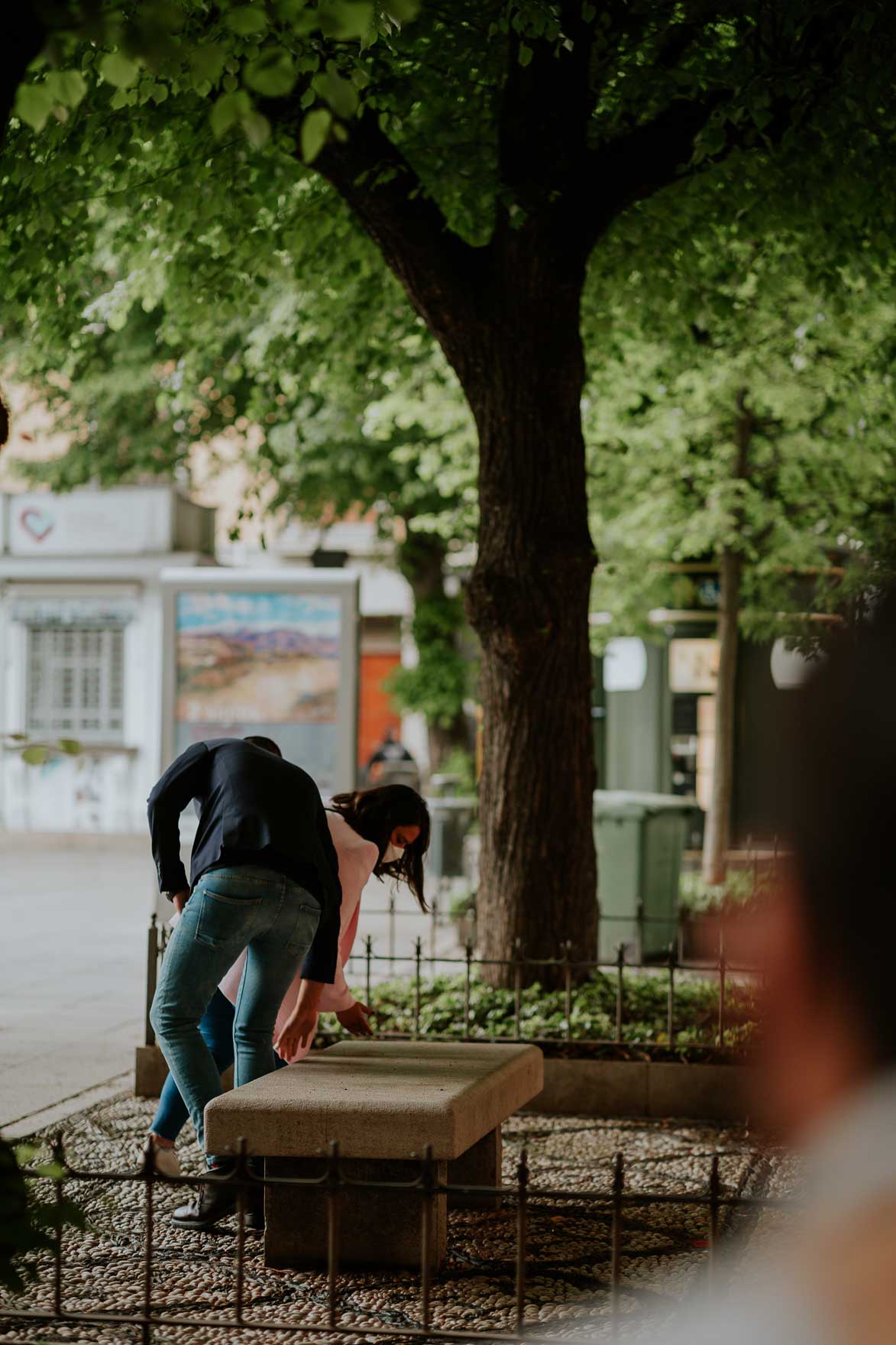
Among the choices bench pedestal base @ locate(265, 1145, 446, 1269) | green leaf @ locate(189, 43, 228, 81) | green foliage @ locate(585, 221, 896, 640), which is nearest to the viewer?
green leaf @ locate(189, 43, 228, 81)

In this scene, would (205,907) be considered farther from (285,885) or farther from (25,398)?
(25,398)

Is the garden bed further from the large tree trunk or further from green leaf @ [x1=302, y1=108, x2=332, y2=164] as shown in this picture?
green leaf @ [x1=302, y1=108, x2=332, y2=164]

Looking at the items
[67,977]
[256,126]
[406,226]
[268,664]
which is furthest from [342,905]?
[67,977]

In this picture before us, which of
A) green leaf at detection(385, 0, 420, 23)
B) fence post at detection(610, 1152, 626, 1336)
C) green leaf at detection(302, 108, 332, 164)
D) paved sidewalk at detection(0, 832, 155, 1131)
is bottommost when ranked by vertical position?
paved sidewalk at detection(0, 832, 155, 1131)

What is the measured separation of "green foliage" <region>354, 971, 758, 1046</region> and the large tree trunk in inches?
8.9

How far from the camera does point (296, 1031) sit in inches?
216

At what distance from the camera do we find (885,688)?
2318 millimetres

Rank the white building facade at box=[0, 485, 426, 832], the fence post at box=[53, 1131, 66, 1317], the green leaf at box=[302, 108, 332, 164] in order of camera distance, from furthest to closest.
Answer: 1. the white building facade at box=[0, 485, 426, 832]
2. the fence post at box=[53, 1131, 66, 1317]
3. the green leaf at box=[302, 108, 332, 164]

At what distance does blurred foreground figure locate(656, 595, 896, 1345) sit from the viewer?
222 centimetres

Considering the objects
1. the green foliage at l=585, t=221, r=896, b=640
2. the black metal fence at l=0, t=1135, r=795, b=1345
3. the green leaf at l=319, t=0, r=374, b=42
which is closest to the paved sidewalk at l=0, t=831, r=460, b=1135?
the black metal fence at l=0, t=1135, r=795, b=1345

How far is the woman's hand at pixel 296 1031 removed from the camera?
5465 millimetres

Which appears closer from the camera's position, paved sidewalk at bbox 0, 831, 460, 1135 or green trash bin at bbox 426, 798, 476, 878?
paved sidewalk at bbox 0, 831, 460, 1135

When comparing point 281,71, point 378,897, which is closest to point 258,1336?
point 281,71

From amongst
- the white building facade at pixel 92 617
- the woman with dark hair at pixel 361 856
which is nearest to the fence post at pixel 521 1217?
the woman with dark hair at pixel 361 856
